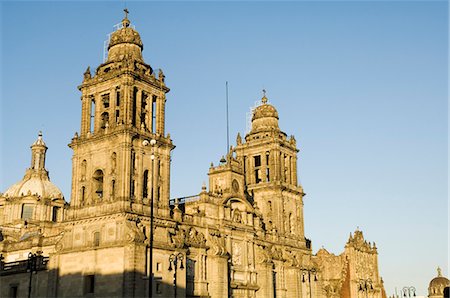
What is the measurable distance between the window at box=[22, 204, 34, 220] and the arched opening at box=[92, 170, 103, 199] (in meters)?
34.6

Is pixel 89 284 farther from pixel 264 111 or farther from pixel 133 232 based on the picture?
pixel 264 111

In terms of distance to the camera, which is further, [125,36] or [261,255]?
[261,255]

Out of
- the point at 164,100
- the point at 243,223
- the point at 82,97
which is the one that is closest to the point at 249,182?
the point at 243,223

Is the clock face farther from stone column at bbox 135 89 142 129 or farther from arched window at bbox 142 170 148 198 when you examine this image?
stone column at bbox 135 89 142 129

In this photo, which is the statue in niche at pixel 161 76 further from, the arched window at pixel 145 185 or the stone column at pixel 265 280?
the stone column at pixel 265 280

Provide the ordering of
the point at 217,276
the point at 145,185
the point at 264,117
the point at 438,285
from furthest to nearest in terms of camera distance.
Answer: the point at 438,285
the point at 264,117
the point at 217,276
the point at 145,185

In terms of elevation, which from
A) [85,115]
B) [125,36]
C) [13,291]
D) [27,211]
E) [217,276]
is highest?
[125,36]

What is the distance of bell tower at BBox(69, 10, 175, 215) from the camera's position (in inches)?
2382

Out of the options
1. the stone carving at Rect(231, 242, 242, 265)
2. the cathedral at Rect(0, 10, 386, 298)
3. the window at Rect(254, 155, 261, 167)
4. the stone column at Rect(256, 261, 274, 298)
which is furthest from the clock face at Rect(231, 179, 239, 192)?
the window at Rect(254, 155, 261, 167)

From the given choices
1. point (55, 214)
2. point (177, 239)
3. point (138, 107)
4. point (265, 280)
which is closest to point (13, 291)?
point (177, 239)

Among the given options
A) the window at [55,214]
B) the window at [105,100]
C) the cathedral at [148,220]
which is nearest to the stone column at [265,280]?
the cathedral at [148,220]

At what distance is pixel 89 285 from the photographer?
58812 millimetres

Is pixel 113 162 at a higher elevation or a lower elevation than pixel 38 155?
lower

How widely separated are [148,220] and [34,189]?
1647 inches
